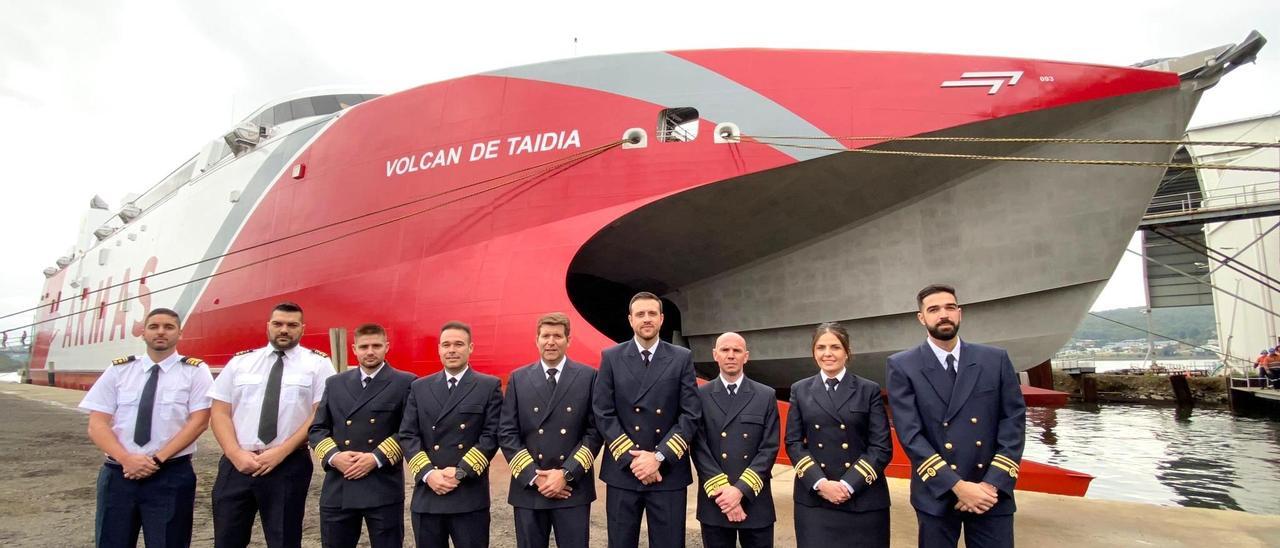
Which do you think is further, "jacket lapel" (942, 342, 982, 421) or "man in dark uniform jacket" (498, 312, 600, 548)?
"man in dark uniform jacket" (498, 312, 600, 548)

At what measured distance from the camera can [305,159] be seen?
1073cm

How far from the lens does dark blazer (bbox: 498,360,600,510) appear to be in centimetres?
327

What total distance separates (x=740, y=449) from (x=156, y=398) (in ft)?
10.2

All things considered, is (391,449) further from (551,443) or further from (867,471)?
(867,471)

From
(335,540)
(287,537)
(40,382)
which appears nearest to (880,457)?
(335,540)

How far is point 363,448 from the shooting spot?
3.45 meters

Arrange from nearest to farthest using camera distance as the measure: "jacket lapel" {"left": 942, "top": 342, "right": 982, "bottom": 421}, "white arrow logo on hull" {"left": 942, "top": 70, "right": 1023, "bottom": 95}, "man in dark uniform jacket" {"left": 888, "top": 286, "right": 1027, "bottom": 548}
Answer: "man in dark uniform jacket" {"left": 888, "top": 286, "right": 1027, "bottom": 548} < "jacket lapel" {"left": 942, "top": 342, "right": 982, "bottom": 421} < "white arrow logo on hull" {"left": 942, "top": 70, "right": 1023, "bottom": 95}

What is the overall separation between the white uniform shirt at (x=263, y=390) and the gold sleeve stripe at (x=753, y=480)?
235cm

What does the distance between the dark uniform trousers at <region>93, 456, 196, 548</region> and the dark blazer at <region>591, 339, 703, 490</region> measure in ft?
7.19

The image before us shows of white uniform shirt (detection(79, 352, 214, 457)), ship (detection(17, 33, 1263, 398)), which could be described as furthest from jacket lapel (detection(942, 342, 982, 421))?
ship (detection(17, 33, 1263, 398))

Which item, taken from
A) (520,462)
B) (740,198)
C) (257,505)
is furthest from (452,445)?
(740,198)

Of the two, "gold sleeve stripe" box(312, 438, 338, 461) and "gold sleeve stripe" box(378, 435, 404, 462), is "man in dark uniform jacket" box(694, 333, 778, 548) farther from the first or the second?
"gold sleeve stripe" box(312, 438, 338, 461)

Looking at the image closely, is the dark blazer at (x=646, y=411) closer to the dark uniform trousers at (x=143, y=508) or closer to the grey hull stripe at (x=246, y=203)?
the dark uniform trousers at (x=143, y=508)

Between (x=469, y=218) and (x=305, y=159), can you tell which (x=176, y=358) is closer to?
(x=469, y=218)
